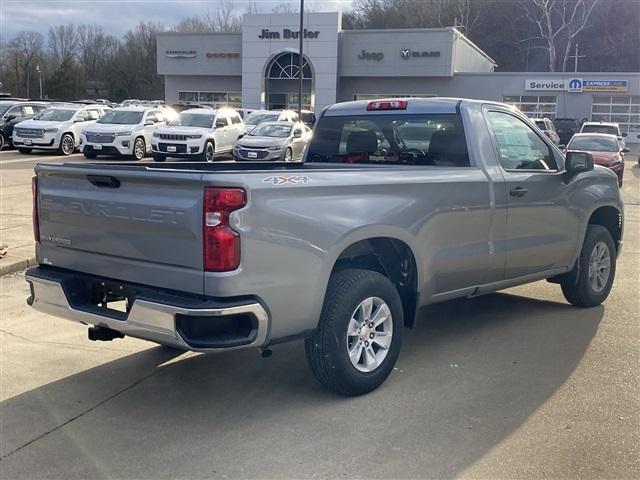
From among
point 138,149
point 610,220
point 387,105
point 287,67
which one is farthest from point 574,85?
point 387,105

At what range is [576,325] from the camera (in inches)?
233

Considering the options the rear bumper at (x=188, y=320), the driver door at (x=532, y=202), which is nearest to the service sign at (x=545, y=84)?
the driver door at (x=532, y=202)

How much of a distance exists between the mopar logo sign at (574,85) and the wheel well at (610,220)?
1783 inches

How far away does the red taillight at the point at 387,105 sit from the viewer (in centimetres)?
552

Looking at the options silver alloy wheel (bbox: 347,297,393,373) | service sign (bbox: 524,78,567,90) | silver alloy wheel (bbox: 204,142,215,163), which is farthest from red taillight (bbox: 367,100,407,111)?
service sign (bbox: 524,78,567,90)

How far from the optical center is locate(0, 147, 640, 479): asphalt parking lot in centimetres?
347

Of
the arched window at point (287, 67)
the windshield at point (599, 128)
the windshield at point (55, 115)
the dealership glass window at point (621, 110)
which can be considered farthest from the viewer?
the arched window at point (287, 67)

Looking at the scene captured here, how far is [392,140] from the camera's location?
18.4 ft

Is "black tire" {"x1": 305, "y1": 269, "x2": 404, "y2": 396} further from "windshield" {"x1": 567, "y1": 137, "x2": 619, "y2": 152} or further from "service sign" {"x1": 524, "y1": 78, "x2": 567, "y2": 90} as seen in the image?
"service sign" {"x1": 524, "y1": 78, "x2": 567, "y2": 90}

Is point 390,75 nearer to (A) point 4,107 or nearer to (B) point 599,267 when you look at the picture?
(A) point 4,107

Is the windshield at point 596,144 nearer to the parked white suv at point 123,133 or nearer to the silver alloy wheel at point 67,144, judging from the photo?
the parked white suv at point 123,133

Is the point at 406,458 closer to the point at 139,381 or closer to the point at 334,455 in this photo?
the point at 334,455

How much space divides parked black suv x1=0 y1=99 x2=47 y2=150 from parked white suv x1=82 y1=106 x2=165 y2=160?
4324 millimetres

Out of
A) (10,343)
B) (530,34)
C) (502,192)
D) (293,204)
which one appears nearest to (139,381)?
(10,343)
